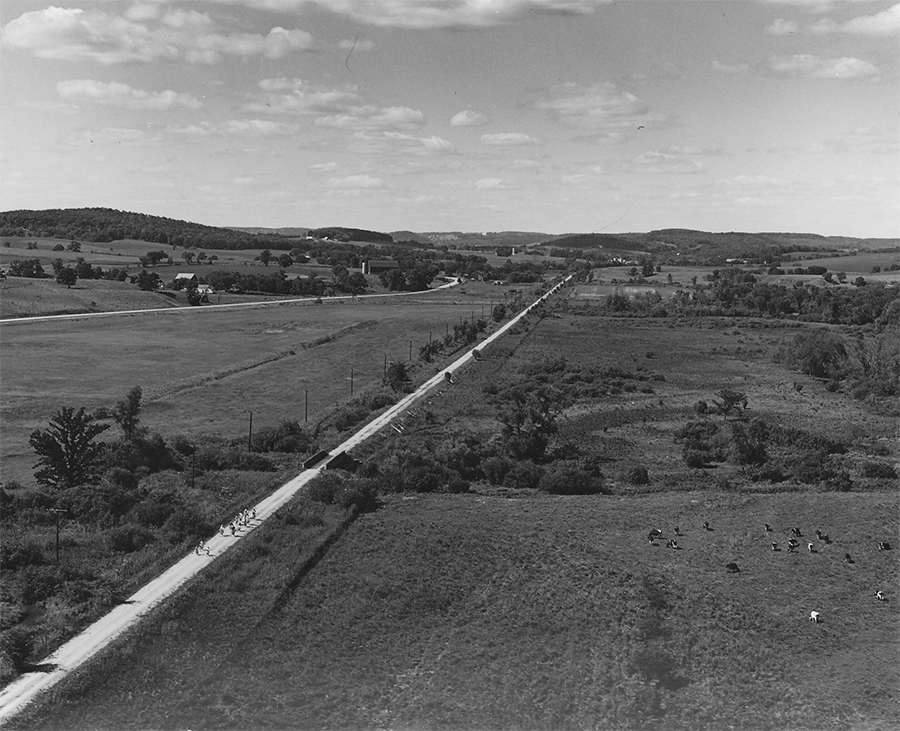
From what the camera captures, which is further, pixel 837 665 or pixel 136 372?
pixel 136 372

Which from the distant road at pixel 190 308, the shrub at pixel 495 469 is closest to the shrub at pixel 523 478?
the shrub at pixel 495 469

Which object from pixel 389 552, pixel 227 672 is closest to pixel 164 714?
pixel 227 672

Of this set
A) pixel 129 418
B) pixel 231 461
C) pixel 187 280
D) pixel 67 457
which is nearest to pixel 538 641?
pixel 231 461

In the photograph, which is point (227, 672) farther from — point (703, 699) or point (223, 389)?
point (223, 389)

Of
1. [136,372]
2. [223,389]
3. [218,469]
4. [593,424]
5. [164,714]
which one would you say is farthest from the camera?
[136,372]

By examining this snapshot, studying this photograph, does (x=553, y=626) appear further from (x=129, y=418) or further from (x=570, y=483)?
(x=129, y=418)

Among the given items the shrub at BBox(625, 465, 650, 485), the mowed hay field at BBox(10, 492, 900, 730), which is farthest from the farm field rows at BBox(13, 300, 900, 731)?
the shrub at BBox(625, 465, 650, 485)

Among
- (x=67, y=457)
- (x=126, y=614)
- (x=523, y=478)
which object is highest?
(x=67, y=457)
